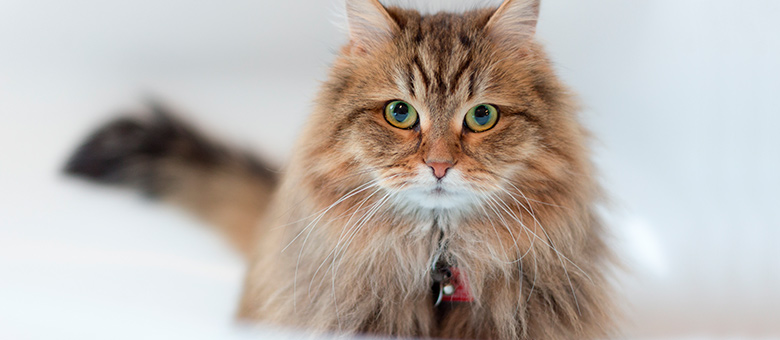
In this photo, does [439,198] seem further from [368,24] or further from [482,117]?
[368,24]

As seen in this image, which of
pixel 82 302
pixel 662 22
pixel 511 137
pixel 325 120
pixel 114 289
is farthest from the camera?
pixel 662 22

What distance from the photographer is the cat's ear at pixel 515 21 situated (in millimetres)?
1195

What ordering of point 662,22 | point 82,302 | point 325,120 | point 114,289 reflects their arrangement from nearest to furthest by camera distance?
point 325,120
point 82,302
point 114,289
point 662,22

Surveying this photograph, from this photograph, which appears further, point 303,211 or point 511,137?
point 303,211

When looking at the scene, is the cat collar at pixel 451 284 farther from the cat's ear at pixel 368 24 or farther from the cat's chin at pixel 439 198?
the cat's ear at pixel 368 24

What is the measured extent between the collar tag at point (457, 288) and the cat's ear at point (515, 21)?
53 centimetres

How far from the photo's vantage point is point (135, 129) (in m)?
1.89

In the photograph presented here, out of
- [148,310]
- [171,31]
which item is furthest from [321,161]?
[171,31]


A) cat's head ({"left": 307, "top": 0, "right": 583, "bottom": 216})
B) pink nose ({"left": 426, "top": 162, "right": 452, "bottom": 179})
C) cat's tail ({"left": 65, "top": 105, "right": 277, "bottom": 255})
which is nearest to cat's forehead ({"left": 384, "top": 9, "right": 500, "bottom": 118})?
cat's head ({"left": 307, "top": 0, "right": 583, "bottom": 216})

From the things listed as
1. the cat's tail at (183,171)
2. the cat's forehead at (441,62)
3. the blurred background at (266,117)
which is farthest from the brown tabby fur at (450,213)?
the cat's tail at (183,171)

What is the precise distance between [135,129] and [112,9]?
1.35 feet

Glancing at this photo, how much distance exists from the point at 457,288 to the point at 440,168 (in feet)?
1.12

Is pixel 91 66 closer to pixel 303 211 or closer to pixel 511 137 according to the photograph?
pixel 303 211

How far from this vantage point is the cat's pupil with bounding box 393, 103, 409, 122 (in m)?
1.18
